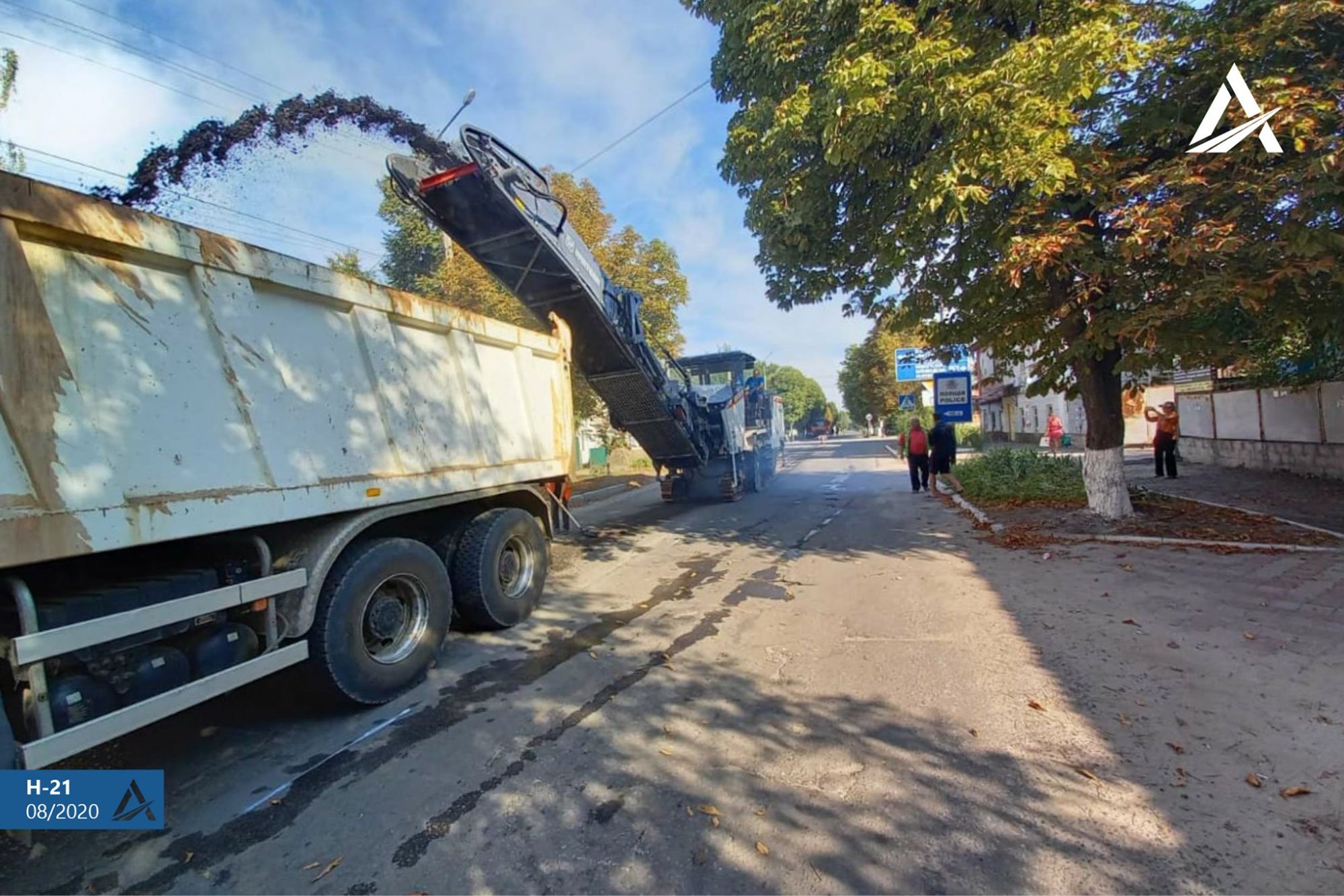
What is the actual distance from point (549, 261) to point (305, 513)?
4.58 m

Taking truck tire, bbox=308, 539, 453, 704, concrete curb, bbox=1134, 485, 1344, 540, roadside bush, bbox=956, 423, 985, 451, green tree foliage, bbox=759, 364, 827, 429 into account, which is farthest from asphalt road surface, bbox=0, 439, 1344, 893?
green tree foliage, bbox=759, 364, 827, 429

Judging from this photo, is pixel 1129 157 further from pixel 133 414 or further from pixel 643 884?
pixel 133 414

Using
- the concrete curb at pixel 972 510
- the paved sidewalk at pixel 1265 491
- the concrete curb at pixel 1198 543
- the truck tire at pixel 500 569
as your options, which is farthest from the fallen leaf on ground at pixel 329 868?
the paved sidewalk at pixel 1265 491

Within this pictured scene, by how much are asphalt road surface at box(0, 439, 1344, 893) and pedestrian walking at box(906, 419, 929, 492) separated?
8419mm

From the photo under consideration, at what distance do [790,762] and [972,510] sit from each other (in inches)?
341

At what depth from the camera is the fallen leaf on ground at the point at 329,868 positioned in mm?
2525

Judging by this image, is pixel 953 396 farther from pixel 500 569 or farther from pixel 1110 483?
pixel 500 569

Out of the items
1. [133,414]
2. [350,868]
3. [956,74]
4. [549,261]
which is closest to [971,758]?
[350,868]

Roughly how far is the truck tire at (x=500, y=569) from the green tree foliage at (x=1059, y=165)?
4374 mm

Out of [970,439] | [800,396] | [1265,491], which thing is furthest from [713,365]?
[800,396]

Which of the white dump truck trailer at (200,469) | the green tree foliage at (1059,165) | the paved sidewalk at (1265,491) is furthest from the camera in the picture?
the paved sidewalk at (1265,491)

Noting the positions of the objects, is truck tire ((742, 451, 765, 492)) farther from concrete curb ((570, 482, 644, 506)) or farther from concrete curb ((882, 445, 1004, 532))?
concrete curb ((882, 445, 1004, 532))

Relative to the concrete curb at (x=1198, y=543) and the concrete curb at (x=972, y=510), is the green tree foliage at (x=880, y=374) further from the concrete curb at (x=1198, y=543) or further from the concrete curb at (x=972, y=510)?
the concrete curb at (x=1198, y=543)

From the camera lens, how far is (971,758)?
3164 millimetres
